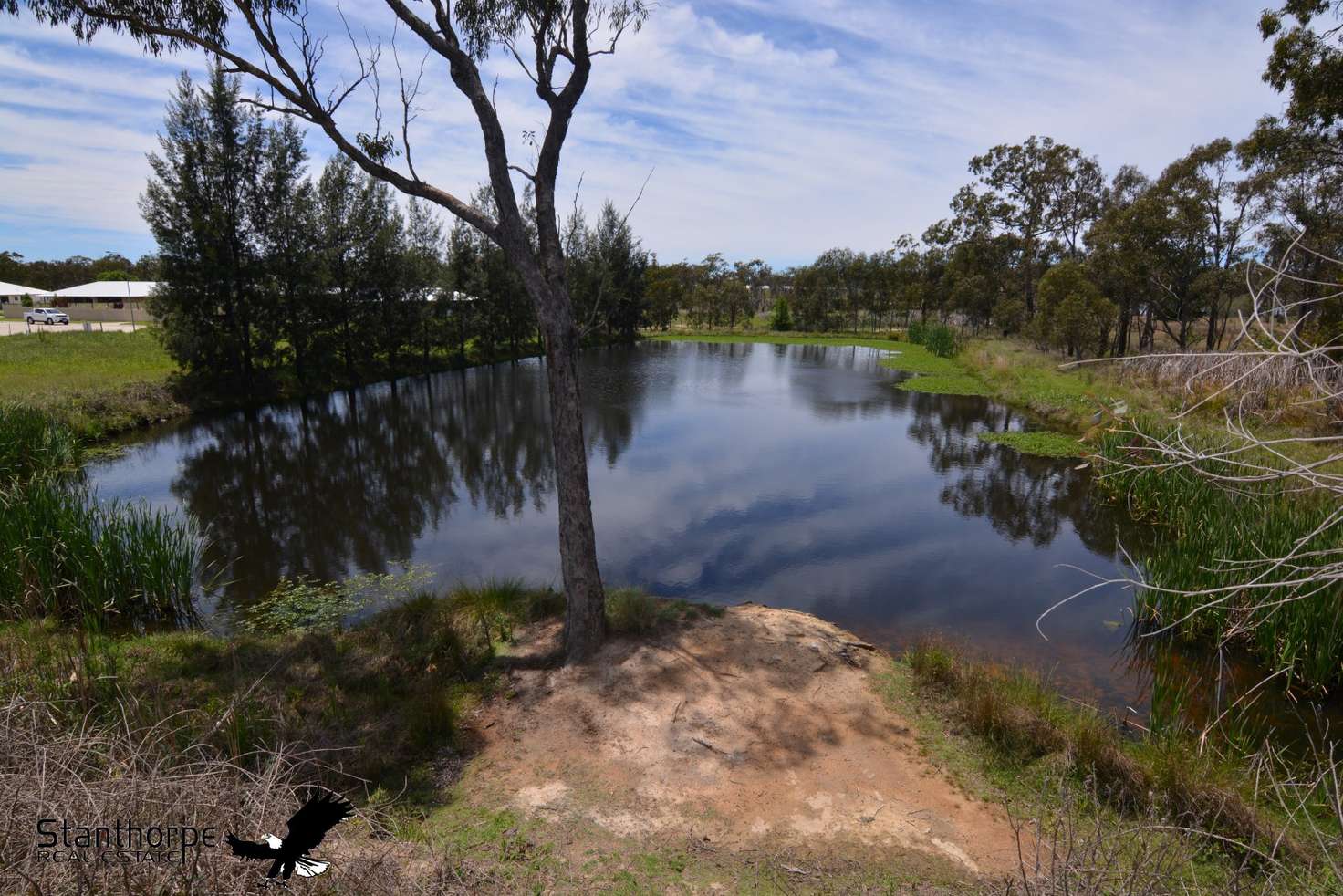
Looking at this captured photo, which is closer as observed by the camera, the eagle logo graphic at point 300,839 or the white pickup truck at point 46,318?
the eagle logo graphic at point 300,839

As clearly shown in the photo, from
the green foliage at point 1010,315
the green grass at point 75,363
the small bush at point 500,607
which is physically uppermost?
the green foliage at point 1010,315

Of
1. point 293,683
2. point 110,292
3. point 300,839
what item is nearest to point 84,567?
point 293,683

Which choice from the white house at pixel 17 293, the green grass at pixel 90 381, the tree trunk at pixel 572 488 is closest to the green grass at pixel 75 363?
the green grass at pixel 90 381

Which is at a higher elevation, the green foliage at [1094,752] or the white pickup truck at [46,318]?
the white pickup truck at [46,318]

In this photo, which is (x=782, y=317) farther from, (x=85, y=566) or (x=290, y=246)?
(x=85, y=566)

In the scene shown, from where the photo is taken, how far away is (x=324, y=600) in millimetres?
7672

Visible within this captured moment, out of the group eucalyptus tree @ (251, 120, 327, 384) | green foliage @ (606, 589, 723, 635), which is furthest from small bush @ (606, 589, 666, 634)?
eucalyptus tree @ (251, 120, 327, 384)

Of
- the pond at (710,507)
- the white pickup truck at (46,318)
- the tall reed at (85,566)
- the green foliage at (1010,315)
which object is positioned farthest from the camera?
the green foliage at (1010,315)

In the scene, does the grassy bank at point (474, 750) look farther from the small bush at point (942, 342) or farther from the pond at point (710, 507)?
the small bush at point (942, 342)

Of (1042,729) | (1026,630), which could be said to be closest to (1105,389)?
(1026,630)

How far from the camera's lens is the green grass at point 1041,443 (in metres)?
15.0

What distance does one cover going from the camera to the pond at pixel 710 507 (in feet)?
26.9

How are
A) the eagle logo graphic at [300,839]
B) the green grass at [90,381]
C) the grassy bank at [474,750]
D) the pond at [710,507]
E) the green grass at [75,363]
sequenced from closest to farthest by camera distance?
the eagle logo graphic at [300,839] → the grassy bank at [474,750] → the pond at [710,507] → the green grass at [90,381] → the green grass at [75,363]

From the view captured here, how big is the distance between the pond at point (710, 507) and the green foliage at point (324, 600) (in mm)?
348
